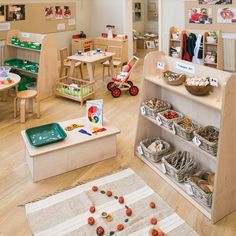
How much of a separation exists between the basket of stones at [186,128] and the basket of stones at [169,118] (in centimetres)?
6

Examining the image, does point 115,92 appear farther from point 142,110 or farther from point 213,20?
point 213,20

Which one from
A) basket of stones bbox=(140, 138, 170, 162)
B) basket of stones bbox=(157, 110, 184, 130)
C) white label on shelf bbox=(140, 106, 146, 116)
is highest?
white label on shelf bbox=(140, 106, 146, 116)

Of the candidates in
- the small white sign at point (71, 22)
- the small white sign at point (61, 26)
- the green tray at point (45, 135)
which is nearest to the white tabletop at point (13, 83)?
the green tray at point (45, 135)

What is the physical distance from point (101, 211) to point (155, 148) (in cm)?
92

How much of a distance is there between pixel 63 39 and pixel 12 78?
11.4 ft

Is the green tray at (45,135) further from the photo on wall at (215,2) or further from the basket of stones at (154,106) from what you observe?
the photo on wall at (215,2)

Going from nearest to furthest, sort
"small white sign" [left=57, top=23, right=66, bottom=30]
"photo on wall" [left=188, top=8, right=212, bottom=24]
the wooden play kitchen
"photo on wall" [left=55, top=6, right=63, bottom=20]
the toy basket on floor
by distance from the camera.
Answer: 1. the wooden play kitchen
2. the toy basket on floor
3. "photo on wall" [left=188, top=8, right=212, bottom=24]
4. "photo on wall" [left=55, top=6, right=63, bottom=20]
5. "small white sign" [left=57, top=23, right=66, bottom=30]

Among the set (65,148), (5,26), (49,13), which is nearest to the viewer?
(65,148)

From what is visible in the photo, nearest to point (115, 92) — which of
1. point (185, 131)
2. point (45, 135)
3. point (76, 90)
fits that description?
point (76, 90)

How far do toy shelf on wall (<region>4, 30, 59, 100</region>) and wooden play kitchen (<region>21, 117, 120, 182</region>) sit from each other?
2043 mm

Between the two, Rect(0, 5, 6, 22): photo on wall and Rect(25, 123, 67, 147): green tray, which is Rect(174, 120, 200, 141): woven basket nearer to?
Rect(25, 123, 67, 147): green tray

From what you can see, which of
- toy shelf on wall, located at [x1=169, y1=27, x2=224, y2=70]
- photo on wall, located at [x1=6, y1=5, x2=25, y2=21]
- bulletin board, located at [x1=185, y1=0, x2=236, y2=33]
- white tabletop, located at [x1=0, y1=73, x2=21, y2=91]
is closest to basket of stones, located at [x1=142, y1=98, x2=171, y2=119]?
white tabletop, located at [x1=0, y1=73, x2=21, y2=91]

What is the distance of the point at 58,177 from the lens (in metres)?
2.99

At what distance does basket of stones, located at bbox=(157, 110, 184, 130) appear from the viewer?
2789 mm
